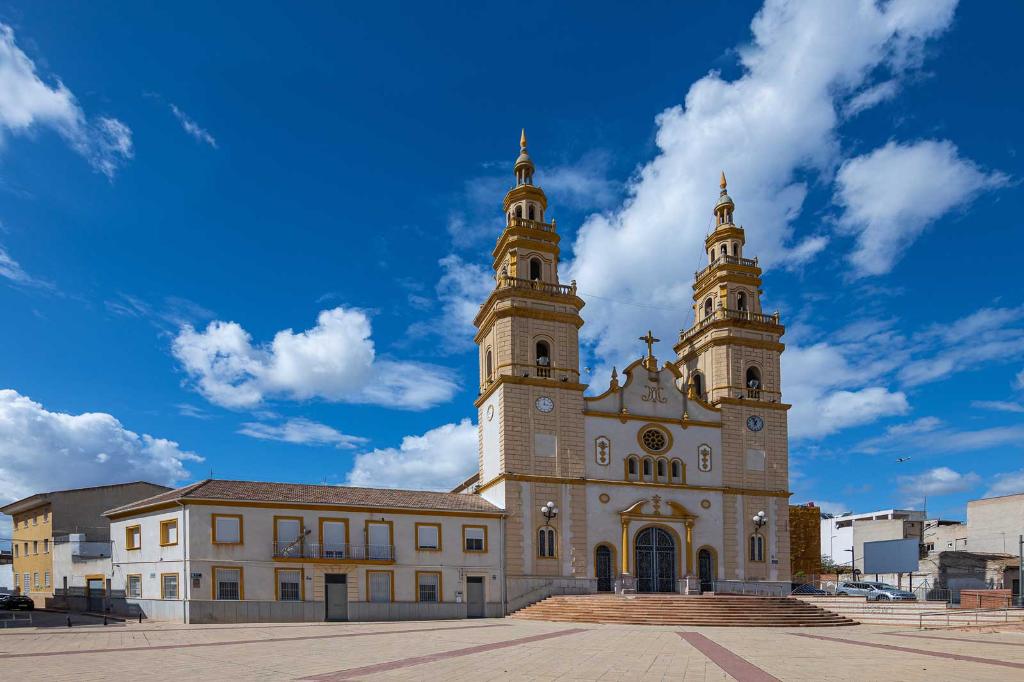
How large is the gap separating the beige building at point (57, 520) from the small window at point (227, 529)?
17490 millimetres

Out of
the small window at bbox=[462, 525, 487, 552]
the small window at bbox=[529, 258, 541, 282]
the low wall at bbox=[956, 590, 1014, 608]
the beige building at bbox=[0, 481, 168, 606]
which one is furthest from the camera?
the beige building at bbox=[0, 481, 168, 606]

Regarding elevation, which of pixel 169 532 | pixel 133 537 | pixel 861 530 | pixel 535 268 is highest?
pixel 535 268

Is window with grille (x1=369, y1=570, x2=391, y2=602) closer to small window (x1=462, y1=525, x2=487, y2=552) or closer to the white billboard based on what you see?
small window (x1=462, y1=525, x2=487, y2=552)

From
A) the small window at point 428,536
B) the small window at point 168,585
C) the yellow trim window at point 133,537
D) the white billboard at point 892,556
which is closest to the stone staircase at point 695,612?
the small window at point 428,536

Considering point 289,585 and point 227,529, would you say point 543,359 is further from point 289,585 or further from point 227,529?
point 227,529

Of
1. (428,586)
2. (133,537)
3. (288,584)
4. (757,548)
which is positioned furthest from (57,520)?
(757,548)

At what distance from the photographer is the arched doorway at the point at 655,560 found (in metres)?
41.1

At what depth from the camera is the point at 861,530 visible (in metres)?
77.6

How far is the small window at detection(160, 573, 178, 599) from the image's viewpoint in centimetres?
3416

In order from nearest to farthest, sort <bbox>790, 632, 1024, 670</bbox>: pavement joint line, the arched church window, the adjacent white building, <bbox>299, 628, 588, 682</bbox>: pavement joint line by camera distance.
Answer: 1. <bbox>299, 628, 588, 682</bbox>: pavement joint line
2. <bbox>790, 632, 1024, 670</bbox>: pavement joint line
3. the adjacent white building
4. the arched church window

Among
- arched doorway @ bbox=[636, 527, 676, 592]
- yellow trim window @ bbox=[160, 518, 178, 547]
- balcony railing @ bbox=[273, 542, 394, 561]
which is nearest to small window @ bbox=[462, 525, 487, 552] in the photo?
balcony railing @ bbox=[273, 542, 394, 561]

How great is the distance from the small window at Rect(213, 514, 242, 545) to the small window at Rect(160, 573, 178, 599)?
7.63 feet

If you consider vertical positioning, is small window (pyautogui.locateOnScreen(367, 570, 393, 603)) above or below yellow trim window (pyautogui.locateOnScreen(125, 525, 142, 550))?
below

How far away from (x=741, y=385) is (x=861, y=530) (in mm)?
41637
